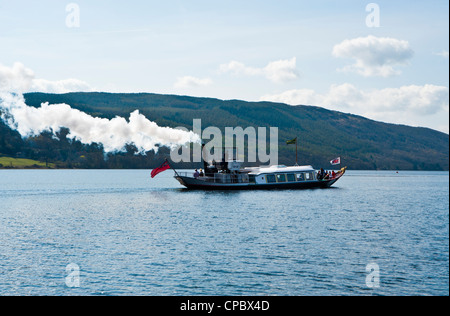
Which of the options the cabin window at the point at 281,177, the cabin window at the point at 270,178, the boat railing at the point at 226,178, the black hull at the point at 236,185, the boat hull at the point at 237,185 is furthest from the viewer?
the cabin window at the point at 281,177

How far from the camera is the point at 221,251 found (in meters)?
50.2

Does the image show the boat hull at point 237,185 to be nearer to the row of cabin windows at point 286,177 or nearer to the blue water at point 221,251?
the row of cabin windows at point 286,177

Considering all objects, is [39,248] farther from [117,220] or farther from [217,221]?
[217,221]

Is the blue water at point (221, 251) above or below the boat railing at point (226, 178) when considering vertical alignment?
below

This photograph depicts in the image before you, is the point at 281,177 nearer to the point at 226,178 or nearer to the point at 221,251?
the point at 226,178

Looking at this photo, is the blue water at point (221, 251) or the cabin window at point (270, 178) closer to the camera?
the blue water at point (221, 251)

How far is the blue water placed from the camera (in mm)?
37406

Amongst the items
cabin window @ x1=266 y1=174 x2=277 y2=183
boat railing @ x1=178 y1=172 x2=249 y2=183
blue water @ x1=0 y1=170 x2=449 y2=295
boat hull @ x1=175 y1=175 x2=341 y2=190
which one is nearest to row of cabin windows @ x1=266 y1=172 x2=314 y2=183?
cabin window @ x1=266 y1=174 x2=277 y2=183

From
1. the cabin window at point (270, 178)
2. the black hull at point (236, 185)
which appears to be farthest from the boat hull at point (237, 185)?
the cabin window at point (270, 178)

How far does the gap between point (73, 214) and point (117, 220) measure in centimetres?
1329

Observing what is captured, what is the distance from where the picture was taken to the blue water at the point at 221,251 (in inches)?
1473

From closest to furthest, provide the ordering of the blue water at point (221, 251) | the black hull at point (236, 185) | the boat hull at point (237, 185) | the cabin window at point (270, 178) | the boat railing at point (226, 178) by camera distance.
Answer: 1. the blue water at point (221, 251)
2. the boat hull at point (237, 185)
3. the black hull at point (236, 185)
4. the boat railing at point (226, 178)
5. the cabin window at point (270, 178)
